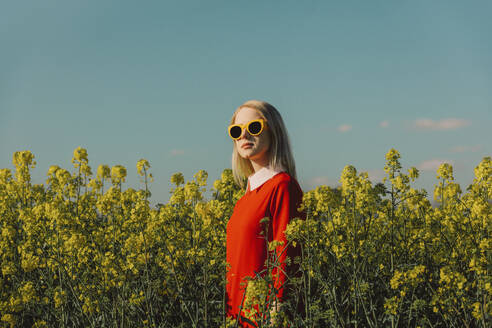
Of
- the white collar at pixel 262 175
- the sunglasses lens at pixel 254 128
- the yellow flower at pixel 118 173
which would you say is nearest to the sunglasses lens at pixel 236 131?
the sunglasses lens at pixel 254 128

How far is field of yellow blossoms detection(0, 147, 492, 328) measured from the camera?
2820 mm

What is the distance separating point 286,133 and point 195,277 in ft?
4.44

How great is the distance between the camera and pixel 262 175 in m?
3.42

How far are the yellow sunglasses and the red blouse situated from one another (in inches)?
14.3

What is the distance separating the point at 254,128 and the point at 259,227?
0.76 meters

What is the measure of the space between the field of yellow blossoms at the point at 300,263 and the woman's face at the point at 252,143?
42 centimetres

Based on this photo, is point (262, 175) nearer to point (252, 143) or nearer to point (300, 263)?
point (252, 143)

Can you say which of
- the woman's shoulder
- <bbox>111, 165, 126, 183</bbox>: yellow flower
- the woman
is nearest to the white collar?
the woman

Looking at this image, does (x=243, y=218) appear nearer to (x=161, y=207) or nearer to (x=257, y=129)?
(x=257, y=129)

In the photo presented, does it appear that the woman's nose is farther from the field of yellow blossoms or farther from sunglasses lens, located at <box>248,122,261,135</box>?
the field of yellow blossoms

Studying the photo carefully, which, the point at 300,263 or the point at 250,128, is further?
the point at 250,128

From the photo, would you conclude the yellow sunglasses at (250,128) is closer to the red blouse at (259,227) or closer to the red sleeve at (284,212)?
the red blouse at (259,227)

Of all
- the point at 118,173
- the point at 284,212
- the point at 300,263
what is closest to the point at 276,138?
the point at 284,212

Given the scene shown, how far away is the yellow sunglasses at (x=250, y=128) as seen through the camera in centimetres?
335
